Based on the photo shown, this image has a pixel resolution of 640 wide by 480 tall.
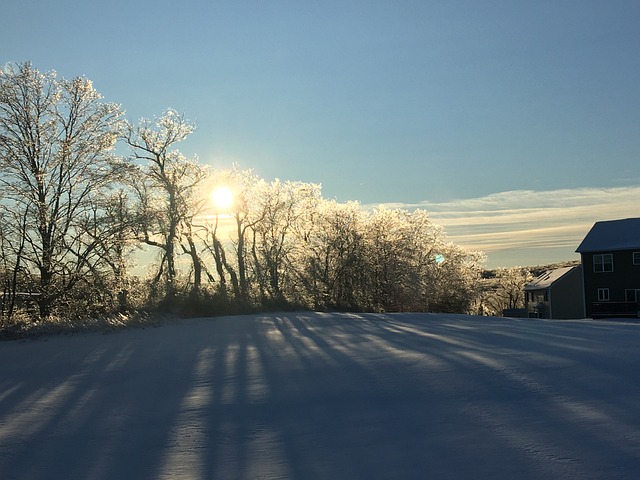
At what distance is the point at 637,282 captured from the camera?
3875 centimetres

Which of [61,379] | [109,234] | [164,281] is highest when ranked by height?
[109,234]

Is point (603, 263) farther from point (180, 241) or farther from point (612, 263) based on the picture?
point (180, 241)

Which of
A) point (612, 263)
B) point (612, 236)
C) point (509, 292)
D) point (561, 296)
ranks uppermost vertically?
point (612, 236)

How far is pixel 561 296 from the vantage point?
53.0 meters

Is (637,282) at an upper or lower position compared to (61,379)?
upper

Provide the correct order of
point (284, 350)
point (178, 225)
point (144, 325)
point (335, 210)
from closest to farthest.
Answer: point (284, 350) < point (144, 325) < point (178, 225) < point (335, 210)

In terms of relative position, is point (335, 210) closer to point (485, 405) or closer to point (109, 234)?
point (109, 234)

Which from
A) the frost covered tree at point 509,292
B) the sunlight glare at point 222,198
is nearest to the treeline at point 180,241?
the sunlight glare at point 222,198

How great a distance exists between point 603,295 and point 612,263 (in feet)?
7.17

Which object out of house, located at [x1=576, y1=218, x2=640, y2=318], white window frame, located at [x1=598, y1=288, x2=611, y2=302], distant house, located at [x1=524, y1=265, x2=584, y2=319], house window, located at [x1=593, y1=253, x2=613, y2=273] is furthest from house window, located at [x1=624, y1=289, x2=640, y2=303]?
distant house, located at [x1=524, y1=265, x2=584, y2=319]

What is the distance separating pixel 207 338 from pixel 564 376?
756cm

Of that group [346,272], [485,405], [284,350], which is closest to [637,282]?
[346,272]

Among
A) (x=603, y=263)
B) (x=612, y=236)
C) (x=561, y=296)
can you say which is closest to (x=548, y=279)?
(x=561, y=296)

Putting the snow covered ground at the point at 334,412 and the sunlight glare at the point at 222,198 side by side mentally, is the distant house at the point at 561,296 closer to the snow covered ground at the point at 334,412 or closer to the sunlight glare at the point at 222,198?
the sunlight glare at the point at 222,198
